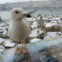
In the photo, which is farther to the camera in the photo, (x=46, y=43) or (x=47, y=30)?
(x=47, y=30)

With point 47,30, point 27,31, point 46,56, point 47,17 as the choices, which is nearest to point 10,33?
point 27,31

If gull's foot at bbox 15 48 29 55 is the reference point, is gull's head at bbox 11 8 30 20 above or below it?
above

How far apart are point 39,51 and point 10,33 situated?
0.19 metres

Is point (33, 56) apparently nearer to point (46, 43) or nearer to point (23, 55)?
point (23, 55)

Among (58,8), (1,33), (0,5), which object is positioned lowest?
(1,33)

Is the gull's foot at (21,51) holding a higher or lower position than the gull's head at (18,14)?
lower

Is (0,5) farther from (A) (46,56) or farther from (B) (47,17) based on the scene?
(A) (46,56)

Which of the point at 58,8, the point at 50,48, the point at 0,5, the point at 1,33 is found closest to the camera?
the point at 50,48

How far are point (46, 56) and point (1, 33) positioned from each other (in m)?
3.39

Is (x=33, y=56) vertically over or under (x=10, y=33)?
under

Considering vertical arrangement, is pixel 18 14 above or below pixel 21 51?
above

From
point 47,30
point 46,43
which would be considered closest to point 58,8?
point 47,30

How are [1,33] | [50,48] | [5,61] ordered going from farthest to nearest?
1. [1,33]
2. [50,48]
3. [5,61]

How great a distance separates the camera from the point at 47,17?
215 inches
